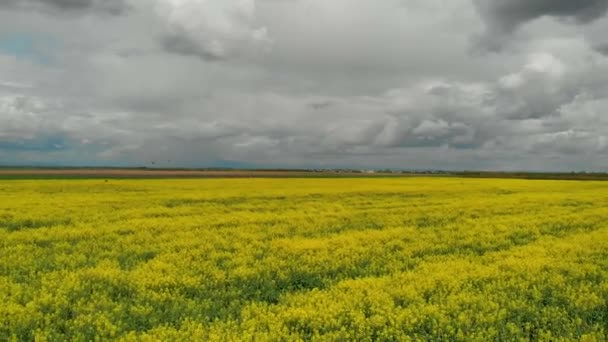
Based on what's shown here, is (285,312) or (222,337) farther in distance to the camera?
(285,312)

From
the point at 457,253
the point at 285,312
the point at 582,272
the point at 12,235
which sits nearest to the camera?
the point at 285,312

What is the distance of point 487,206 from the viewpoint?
2769 centimetres

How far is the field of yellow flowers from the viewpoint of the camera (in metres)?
7.82

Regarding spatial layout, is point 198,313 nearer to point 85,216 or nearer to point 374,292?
point 374,292

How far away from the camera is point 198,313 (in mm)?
8594

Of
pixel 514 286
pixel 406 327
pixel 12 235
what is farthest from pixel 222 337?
pixel 12 235

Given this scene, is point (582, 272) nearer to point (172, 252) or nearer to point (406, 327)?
point (406, 327)

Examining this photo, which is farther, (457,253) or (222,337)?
(457,253)

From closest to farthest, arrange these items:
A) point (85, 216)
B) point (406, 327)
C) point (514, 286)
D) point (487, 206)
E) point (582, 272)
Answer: point (406, 327)
point (514, 286)
point (582, 272)
point (85, 216)
point (487, 206)

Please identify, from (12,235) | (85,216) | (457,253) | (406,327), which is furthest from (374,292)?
(85,216)

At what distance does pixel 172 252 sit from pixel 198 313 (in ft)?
18.3

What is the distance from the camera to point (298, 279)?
11.2 m

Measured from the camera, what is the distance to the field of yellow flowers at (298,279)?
7820 millimetres

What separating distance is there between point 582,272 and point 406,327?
247 inches
